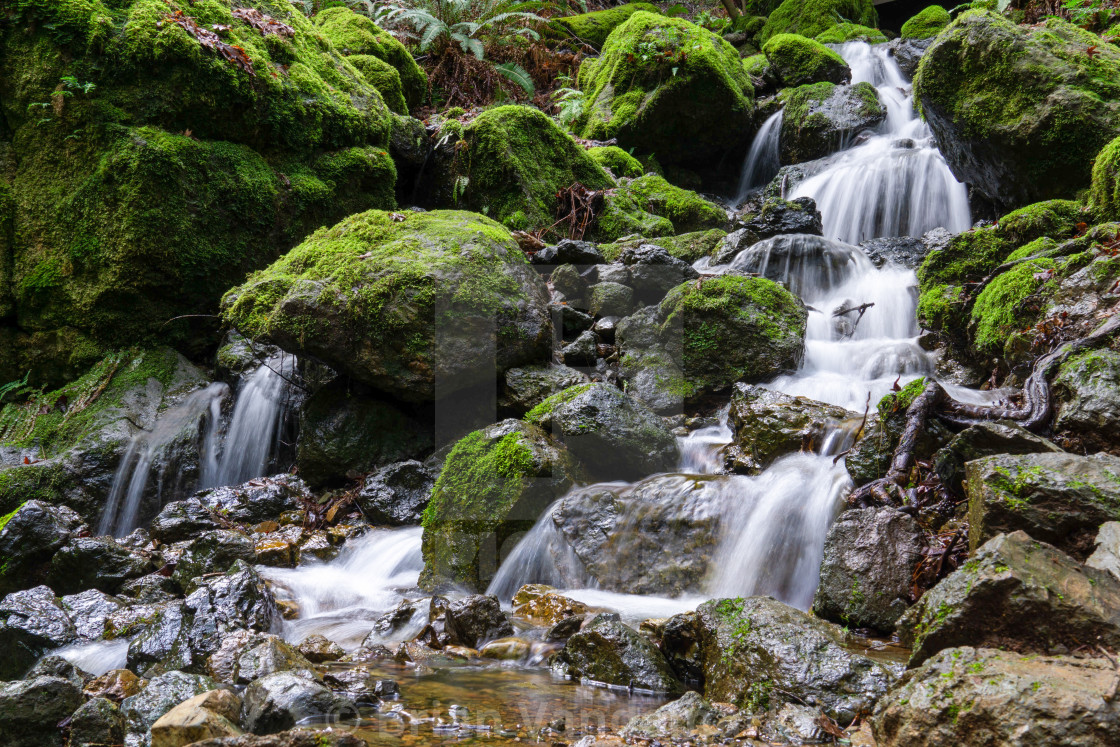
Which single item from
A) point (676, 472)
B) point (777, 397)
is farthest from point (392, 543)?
point (777, 397)

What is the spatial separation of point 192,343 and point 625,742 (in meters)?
7.12

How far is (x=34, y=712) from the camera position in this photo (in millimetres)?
2414

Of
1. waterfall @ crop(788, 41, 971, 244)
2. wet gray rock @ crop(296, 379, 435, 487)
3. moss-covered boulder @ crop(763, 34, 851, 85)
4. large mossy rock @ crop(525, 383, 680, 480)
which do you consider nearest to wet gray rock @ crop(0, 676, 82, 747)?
large mossy rock @ crop(525, 383, 680, 480)

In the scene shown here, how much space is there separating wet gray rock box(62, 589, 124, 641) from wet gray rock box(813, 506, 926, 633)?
3921 millimetres

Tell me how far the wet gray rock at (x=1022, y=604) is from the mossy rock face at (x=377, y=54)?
32.6 ft

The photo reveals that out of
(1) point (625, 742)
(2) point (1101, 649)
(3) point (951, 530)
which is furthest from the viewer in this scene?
(3) point (951, 530)

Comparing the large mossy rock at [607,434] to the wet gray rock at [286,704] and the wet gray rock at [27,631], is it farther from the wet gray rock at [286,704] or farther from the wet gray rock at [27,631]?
the wet gray rock at [27,631]

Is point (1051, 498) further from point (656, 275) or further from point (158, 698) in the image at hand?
point (656, 275)

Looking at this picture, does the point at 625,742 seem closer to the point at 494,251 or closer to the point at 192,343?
the point at 494,251

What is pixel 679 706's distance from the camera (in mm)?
2385

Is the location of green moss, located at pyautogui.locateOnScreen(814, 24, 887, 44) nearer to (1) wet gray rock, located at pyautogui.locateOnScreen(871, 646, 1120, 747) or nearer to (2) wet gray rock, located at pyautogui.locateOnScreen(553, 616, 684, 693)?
(2) wet gray rock, located at pyautogui.locateOnScreen(553, 616, 684, 693)

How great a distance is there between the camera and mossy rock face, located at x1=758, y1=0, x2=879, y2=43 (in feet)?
55.5

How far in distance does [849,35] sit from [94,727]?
60.7 feet

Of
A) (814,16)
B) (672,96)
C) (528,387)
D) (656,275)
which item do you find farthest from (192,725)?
(814,16)
